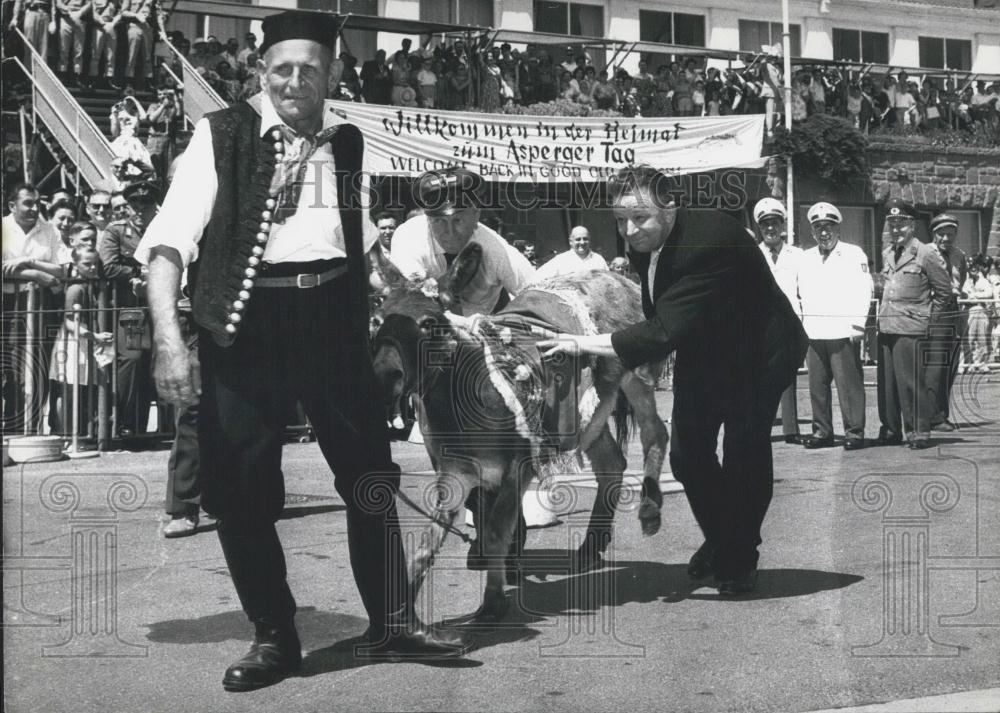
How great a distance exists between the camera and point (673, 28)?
7.55m

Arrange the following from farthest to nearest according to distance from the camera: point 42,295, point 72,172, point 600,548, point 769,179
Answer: point 72,172 → point 42,295 → point 769,179 → point 600,548

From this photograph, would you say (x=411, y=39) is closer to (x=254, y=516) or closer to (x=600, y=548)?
(x=600, y=548)

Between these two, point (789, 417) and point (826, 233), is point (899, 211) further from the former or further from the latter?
point (826, 233)

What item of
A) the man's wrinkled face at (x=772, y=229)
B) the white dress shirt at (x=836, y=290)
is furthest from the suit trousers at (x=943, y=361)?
the man's wrinkled face at (x=772, y=229)

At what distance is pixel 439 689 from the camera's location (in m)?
4.12

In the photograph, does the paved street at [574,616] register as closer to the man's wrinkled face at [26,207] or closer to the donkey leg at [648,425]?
the donkey leg at [648,425]

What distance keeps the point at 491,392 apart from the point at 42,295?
19.9 ft

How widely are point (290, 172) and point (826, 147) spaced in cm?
310

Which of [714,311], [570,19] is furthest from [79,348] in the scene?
[714,311]

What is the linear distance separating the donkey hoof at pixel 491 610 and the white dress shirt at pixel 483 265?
104cm

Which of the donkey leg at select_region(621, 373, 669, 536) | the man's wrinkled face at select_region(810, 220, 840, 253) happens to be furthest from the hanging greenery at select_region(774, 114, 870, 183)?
the man's wrinkled face at select_region(810, 220, 840, 253)

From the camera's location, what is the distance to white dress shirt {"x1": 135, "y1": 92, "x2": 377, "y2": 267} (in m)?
3.97

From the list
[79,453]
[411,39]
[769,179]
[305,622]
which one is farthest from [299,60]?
[411,39]

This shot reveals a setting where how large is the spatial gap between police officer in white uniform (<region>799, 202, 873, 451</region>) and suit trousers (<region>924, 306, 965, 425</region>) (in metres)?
0.71
